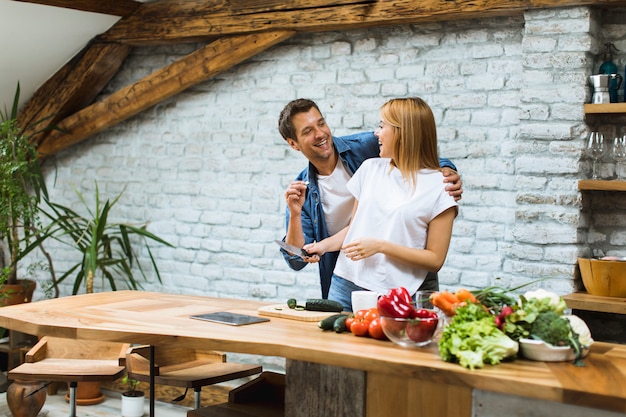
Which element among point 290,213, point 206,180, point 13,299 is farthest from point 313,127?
point 13,299

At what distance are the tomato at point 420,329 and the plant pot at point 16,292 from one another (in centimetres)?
380

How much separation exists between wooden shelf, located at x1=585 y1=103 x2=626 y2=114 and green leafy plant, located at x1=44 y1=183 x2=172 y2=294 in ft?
10.2

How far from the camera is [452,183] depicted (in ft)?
11.5

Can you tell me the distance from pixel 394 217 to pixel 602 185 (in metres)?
1.47

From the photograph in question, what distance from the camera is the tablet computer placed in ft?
10.2

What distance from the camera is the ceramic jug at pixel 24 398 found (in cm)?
477

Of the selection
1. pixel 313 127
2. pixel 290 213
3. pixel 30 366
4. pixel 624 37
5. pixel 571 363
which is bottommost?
pixel 30 366

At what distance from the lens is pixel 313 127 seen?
394 cm

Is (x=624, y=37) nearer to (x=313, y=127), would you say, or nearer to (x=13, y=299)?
(x=313, y=127)

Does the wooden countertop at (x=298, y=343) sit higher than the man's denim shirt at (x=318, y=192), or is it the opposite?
the man's denim shirt at (x=318, y=192)

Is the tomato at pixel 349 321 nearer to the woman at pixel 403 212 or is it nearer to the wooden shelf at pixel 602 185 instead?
the woman at pixel 403 212

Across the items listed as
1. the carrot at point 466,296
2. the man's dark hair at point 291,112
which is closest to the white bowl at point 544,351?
the carrot at point 466,296

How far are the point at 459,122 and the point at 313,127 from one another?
Answer: 1.39 metres

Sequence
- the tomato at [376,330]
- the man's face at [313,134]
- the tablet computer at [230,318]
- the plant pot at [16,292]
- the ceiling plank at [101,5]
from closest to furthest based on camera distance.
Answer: the tomato at [376,330], the tablet computer at [230,318], the man's face at [313,134], the ceiling plank at [101,5], the plant pot at [16,292]
